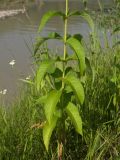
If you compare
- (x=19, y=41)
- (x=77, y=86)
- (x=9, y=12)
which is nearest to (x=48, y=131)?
(x=77, y=86)

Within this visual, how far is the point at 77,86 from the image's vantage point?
73.0 inches

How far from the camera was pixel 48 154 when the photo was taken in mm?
2234

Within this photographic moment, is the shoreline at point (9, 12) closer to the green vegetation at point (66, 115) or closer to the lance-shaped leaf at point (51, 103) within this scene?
the green vegetation at point (66, 115)


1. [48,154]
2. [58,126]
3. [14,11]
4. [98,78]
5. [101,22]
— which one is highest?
[14,11]

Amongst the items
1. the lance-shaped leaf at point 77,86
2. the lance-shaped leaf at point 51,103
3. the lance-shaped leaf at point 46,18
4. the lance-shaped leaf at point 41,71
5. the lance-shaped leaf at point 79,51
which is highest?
the lance-shaped leaf at point 46,18

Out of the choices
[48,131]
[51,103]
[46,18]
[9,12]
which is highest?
[9,12]

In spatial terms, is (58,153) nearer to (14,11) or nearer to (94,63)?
(94,63)

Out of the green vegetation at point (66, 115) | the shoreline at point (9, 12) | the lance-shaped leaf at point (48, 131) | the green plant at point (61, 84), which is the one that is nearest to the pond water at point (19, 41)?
the shoreline at point (9, 12)

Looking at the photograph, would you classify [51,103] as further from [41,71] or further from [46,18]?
[46,18]

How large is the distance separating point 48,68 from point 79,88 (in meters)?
0.16

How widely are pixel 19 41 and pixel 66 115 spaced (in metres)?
6.79

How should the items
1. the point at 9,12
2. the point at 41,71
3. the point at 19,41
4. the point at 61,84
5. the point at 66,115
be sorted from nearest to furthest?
the point at 41,71, the point at 61,84, the point at 66,115, the point at 19,41, the point at 9,12

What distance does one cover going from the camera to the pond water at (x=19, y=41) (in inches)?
217

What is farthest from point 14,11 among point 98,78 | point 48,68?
point 48,68
